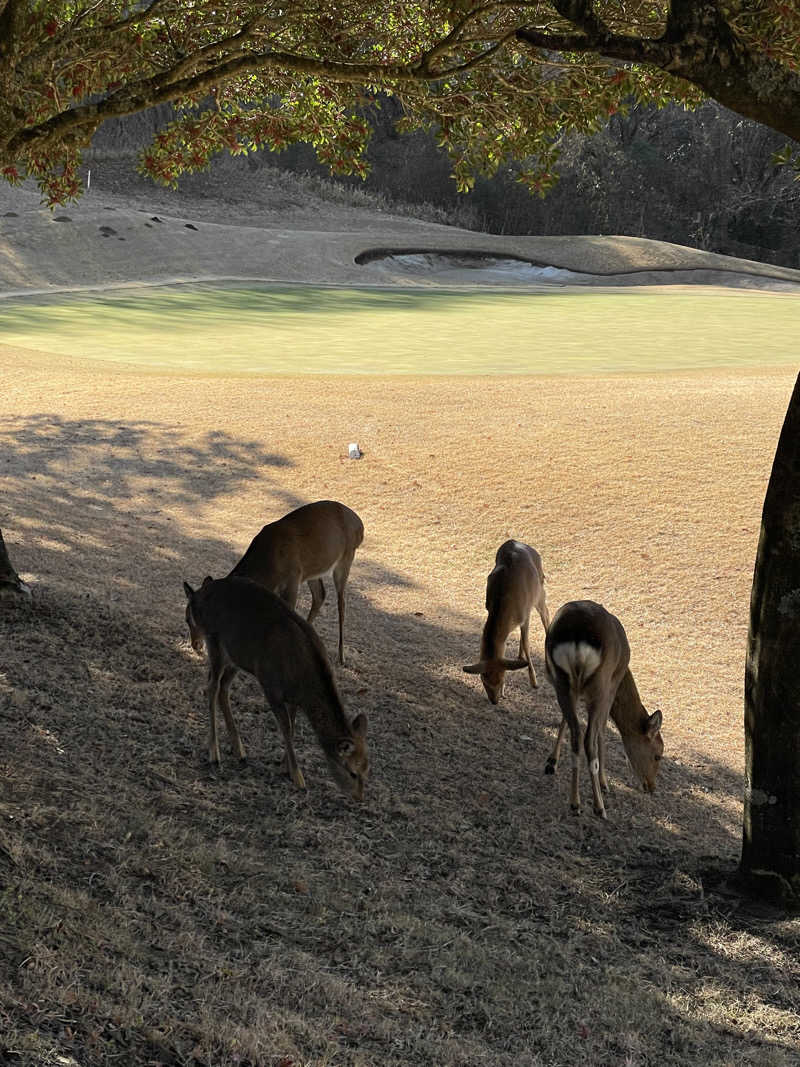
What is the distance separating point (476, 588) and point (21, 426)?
8.90m

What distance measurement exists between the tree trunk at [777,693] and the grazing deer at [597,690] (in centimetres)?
138

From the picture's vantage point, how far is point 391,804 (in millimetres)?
6879

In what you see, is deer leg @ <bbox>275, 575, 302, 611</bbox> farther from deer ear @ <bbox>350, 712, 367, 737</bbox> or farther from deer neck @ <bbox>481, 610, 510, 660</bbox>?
deer ear @ <bbox>350, 712, 367, 737</bbox>

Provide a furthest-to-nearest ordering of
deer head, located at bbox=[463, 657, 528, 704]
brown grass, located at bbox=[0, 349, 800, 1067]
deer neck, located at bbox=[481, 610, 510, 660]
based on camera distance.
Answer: deer neck, located at bbox=[481, 610, 510, 660] → deer head, located at bbox=[463, 657, 528, 704] → brown grass, located at bbox=[0, 349, 800, 1067]

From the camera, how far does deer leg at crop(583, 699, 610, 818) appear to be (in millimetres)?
7379

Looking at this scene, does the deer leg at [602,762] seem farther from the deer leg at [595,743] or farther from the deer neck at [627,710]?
the deer leg at [595,743]

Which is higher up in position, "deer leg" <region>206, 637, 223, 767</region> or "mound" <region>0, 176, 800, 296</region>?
"mound" <region>0, 176, 800, 296</region>

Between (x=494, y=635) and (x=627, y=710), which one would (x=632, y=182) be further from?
(x=627, y=710)

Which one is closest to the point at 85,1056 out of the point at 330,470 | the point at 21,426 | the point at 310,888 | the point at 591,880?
the point at 310,888

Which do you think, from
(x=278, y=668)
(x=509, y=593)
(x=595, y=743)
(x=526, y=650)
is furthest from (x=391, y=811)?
(x=526, y=650)

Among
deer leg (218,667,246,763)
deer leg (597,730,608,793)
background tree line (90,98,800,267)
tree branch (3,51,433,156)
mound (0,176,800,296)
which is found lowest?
deer leg (597,730,608,793)

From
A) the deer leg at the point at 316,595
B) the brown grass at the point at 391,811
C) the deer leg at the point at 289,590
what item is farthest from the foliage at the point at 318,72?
the brown grass at the point at 391,811

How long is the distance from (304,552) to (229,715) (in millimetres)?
2076

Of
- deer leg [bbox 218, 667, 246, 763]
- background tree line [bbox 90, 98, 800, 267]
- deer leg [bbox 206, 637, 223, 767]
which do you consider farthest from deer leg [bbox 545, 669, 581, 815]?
background tree line [bbox 90, 98, 800, 267]
